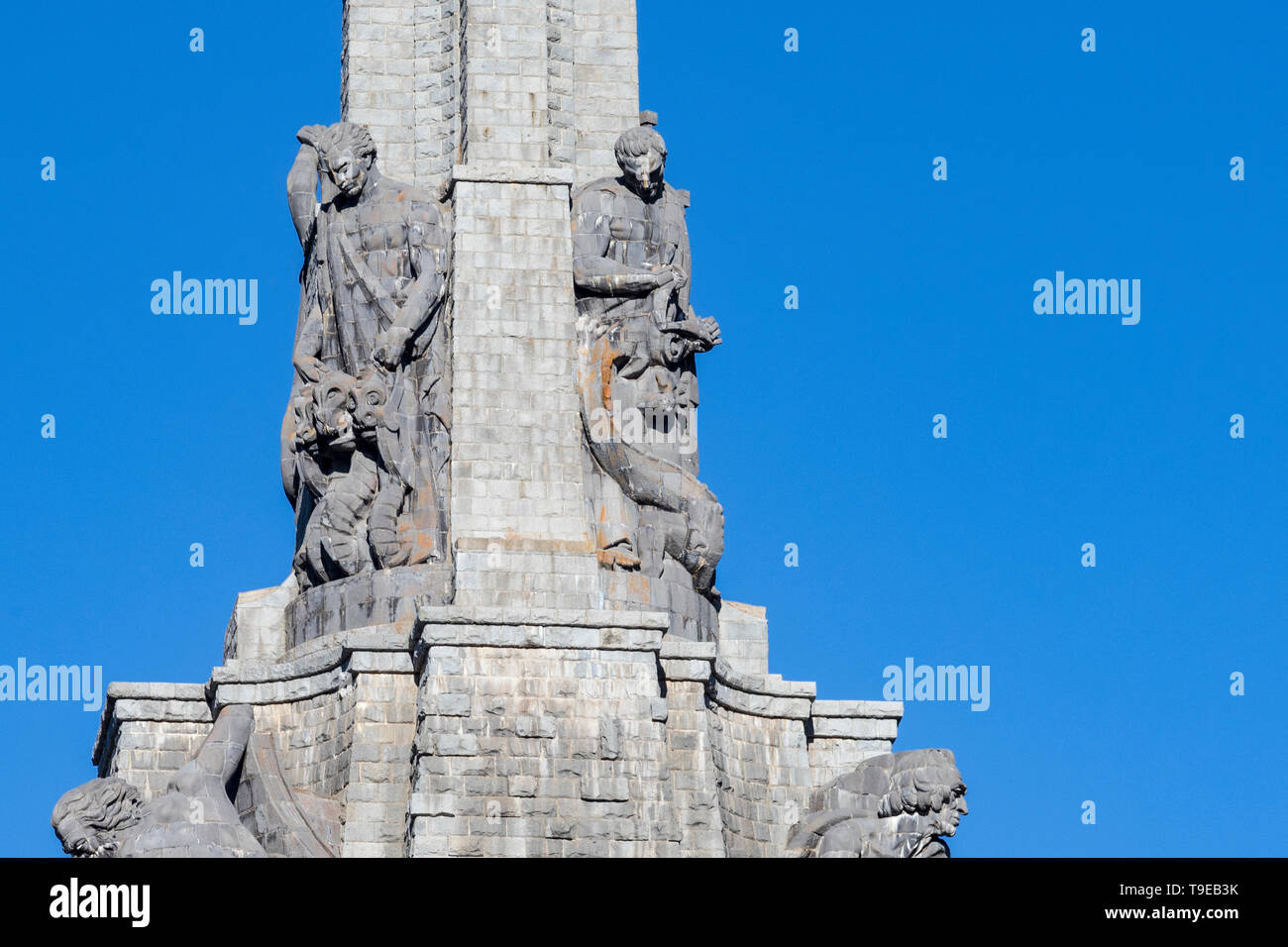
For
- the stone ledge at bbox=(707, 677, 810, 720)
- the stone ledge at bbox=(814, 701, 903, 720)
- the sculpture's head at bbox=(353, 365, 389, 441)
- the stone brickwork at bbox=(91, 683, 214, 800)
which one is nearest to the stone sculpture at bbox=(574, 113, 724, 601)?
the stone ledge at bbox=(707, 677, 810, 720)

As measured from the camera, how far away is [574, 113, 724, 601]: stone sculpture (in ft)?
123

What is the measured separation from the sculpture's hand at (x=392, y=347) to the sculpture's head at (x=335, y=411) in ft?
1.74

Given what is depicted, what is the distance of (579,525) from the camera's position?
36188 mm

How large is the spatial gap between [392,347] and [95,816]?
7.17 metres

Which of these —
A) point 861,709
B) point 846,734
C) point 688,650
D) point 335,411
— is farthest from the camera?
point 861,709

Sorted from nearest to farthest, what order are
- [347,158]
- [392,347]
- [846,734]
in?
[392,347], [846,734], [347,158]

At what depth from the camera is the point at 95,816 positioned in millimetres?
33781

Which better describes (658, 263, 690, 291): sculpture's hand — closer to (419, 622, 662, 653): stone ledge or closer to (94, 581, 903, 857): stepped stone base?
(94, 581, 903, 857): stepped stone base

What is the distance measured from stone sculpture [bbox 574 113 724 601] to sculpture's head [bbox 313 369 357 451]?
113 inches

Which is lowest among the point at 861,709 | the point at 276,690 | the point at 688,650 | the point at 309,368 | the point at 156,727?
the point at 156,727

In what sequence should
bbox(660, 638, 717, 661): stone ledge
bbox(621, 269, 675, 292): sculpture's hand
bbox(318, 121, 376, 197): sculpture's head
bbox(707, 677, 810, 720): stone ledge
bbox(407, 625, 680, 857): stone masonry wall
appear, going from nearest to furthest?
bbox(407, 625, 680, 857): stone masonry wall < bbox(660, 638, 717, 661): stone ledge < bbox(707, 677, 810, 720): stone ledge < bbox(621, 269, 675, 292): sculpture's hand < bbox(318, 121, 376, 197): sculpture's head

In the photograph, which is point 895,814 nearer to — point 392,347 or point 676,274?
point 676,274

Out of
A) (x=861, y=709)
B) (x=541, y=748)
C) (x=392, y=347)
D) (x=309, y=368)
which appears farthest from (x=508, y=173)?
(x=861, y=709)
